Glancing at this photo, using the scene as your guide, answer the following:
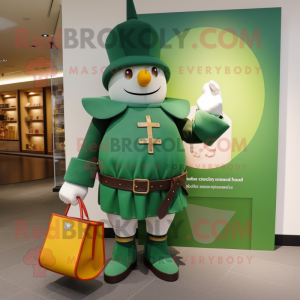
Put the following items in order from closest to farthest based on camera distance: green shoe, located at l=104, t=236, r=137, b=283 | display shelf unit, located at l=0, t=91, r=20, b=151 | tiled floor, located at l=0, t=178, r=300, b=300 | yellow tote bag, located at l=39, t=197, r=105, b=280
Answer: yellow tote bag, located at l=39, t=197, r=105, b=280 < tiled floor, located at l=0, t=178, r=300, b=300 < green shoe, located at l=104, t=236, r=137, b=283 < display shelf unit, located at l=0, t=91, r=20, b=151

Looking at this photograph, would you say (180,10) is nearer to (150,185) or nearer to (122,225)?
(150,185)

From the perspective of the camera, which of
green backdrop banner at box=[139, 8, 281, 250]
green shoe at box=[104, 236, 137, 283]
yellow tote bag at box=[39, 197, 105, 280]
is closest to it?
yellow tote bag at box=[39, 197, 105, 280]

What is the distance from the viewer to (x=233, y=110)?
228 centimetres

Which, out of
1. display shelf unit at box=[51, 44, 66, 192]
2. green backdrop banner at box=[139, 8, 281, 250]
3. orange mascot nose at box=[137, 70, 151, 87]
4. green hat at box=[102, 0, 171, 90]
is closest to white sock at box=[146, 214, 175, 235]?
green backdrop banner at box=[139, 8, 281, 250]

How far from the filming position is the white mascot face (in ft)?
5.88

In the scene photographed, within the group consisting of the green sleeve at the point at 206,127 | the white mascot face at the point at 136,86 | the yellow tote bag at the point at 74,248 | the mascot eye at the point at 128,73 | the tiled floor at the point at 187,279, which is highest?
the mascot eye at the point at 128,73

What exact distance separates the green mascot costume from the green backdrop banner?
1.49ft

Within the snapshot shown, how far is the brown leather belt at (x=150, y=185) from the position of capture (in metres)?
1.72

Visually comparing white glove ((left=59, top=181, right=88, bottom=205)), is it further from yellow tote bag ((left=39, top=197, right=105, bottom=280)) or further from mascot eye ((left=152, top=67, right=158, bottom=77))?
mascot eye ((left=152, top=67, right=158, bottom=77))

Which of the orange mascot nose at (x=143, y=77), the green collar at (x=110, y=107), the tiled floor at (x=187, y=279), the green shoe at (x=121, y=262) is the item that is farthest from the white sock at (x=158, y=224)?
the orange mascot nose at (x=143, y=77)

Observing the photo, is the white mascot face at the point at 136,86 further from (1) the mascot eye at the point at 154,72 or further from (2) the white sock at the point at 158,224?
(2) the white sock at the point at 158,224

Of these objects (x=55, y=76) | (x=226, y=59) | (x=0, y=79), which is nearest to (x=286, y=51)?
(x=226, y=59)

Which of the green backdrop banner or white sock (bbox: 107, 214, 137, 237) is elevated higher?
the green backdrop banner

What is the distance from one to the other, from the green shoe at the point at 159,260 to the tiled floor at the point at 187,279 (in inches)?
1.6
